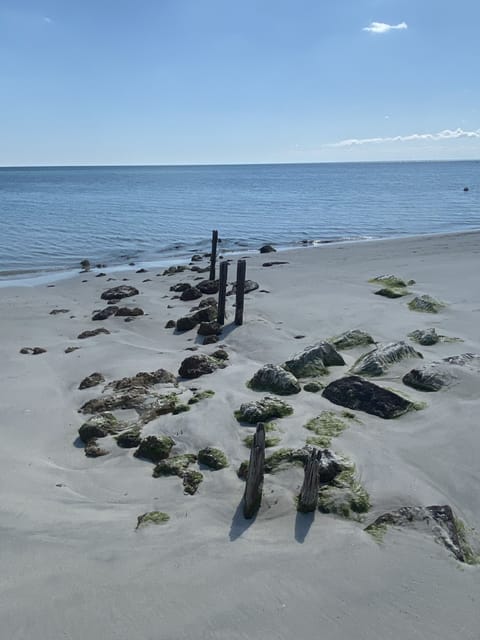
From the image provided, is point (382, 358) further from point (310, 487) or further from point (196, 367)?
point (310, 487)

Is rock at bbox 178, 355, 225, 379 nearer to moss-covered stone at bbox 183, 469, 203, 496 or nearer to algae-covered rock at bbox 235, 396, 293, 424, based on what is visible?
algae-covered rock at bbox 235, 396, 293, 424

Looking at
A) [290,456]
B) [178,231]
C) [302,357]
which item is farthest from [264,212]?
[290,456]

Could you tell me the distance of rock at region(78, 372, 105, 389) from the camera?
11.4 meters

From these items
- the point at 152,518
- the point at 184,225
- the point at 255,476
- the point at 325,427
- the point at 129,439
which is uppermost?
the point at 255,476

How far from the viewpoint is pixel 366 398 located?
9.59 m

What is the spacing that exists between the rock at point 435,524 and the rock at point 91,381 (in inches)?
269

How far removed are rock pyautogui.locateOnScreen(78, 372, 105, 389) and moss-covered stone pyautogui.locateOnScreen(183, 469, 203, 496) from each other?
4409mm

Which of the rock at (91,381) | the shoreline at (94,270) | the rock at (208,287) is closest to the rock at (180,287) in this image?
the rock at (208,287)

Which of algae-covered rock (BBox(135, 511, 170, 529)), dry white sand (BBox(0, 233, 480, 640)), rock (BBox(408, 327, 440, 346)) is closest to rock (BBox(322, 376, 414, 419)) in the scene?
dry white sand (BBox(0, 233, 480, 640))

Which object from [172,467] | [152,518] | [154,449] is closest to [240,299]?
[154,449]

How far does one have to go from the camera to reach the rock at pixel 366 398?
934 centimetres

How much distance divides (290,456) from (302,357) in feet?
12.4

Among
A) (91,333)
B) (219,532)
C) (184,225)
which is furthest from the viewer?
(184,225)

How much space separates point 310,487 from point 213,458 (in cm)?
187
